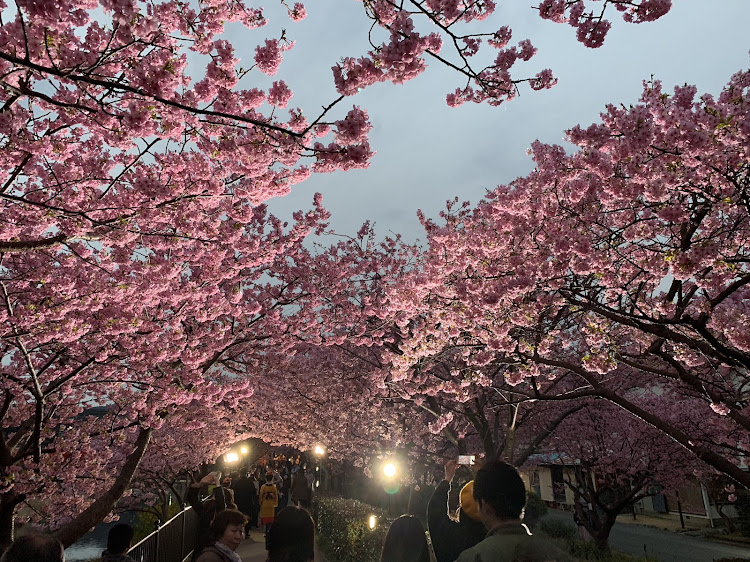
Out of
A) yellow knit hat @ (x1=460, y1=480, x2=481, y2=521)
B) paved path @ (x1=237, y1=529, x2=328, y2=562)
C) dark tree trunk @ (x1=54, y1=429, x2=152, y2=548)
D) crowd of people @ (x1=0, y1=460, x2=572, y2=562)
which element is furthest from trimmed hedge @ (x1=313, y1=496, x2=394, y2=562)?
yellow knit hat @ (x1=460, y1=480, x2=481, y2=521)

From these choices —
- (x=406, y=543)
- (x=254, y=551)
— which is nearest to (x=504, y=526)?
(x=406, y=543)

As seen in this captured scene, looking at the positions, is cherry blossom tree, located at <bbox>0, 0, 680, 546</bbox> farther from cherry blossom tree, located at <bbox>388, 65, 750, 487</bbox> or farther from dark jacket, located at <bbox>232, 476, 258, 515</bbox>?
dark jacket, located at <bbox>232, 476, 258, 515</bbox>

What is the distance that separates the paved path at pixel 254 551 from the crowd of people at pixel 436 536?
915cm

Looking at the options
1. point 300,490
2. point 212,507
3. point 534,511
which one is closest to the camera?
point 212,507

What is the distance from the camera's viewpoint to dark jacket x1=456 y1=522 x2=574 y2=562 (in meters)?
2.34

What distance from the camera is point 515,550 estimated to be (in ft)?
7.77

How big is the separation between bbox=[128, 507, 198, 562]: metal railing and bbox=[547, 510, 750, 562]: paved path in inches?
535

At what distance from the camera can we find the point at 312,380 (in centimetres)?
1975

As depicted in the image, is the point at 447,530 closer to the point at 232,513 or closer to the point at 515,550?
the point at 232,513

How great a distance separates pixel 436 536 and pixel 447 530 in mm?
182

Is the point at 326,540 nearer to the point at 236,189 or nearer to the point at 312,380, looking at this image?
the point at 312,380

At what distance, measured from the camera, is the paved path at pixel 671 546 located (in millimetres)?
15461

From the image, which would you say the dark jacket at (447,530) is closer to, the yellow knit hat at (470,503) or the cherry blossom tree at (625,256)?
the yellow knit hat at (470,503)

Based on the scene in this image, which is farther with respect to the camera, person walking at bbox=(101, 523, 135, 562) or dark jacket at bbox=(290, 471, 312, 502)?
dark jacket at bbox=(290, 471, 312, 502)
